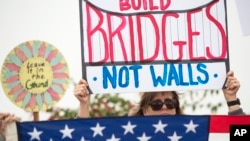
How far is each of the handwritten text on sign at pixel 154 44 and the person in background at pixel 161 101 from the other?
0.17 feet

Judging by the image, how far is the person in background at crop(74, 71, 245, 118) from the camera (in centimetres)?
264

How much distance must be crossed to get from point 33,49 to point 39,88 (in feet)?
0.85

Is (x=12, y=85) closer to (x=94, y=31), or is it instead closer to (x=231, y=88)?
(x=94, y=31)

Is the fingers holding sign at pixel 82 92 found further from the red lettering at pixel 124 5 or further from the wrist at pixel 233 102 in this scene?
the wrist at pixel 233 102

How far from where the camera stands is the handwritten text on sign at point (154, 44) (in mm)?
2744

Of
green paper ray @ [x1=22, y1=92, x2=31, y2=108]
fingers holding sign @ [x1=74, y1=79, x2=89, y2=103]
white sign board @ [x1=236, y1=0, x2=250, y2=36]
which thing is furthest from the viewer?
white sign board @ [x1=236, y1=0, x2=250, y2=36]

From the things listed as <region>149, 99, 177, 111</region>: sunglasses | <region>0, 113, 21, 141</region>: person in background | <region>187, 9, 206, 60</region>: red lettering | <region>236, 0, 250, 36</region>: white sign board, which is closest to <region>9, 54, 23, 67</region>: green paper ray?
<region>0, 113, 21, 141</region>: person in background

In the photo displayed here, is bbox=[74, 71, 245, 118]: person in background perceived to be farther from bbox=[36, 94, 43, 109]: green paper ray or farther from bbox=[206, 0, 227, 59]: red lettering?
bbox=[36, 94, 43, 109]: green paper ray

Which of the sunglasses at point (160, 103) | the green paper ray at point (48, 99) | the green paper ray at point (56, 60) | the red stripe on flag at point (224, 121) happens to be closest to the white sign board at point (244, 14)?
the red stripe on flag at point (224, 121)

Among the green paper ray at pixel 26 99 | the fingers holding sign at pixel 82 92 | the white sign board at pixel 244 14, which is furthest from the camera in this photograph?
the white sign board at pixel 244 14

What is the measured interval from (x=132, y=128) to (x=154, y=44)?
573 mm

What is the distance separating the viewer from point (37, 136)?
274cm

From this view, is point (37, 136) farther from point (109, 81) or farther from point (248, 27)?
point (248, 27)

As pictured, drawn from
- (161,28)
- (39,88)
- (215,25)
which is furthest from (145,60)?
(39,88)
